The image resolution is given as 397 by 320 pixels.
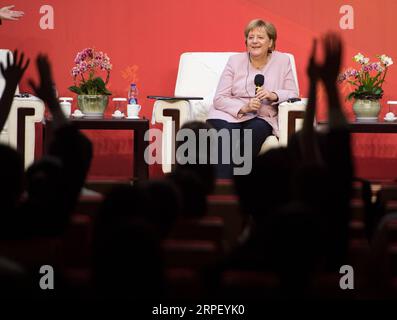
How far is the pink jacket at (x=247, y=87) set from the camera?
3.80m

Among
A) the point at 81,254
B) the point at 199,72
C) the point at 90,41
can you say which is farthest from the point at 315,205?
the point at 90,41

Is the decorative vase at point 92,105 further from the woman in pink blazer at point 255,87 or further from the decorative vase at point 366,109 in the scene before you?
the decorative vase at point 366,109

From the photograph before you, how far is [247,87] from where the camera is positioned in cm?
384

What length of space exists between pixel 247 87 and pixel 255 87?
0.38 ft

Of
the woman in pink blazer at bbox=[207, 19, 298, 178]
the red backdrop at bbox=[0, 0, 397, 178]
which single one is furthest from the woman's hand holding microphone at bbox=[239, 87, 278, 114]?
the red backdrop at bbox=[0, 0, 397, 178]

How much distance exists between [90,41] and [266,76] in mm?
1595

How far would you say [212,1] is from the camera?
4980mm

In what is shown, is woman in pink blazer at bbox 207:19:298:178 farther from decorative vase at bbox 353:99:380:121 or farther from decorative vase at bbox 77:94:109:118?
decorative vase at bbox 77:94:109:118

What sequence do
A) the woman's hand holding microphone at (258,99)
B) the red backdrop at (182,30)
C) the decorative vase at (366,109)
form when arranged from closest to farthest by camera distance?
1. the woman's hand holding microphone at (258,99)
2. the decorative vase at (366,109)
3. the red backdrop at (182,30)

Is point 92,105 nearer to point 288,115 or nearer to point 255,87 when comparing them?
point 255,87

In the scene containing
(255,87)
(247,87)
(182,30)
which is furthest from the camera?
(182,30)

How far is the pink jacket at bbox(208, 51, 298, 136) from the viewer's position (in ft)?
12.5

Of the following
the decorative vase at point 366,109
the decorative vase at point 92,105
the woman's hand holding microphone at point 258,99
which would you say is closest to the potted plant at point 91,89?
the decorative vase at point 92,105

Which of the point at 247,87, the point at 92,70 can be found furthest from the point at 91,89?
the point at 247,87
